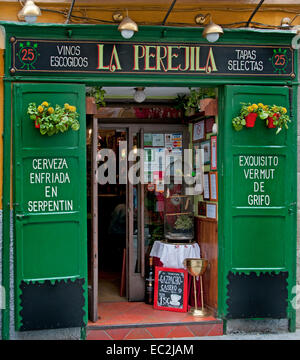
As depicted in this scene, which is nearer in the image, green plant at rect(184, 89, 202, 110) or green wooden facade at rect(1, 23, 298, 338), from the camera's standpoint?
green wooden facade at rect(1, 23, 298, 338)

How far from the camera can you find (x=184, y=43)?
6305 mm

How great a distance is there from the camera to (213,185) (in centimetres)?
697

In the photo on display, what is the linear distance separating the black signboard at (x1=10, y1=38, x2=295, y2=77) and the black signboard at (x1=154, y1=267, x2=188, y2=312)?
286 cm

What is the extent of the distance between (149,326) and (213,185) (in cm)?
210

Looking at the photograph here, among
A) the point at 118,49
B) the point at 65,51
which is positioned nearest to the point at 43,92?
the point at 65,51

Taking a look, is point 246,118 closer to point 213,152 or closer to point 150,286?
point 213,152

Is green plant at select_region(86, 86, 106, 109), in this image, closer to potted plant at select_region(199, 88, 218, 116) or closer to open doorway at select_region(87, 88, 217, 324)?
open doorway at select_region(87, 88, 217, 324)

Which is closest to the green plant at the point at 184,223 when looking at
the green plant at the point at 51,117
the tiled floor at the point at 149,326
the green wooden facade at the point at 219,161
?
the green wooden facade at the point at 219,161

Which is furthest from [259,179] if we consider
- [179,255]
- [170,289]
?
[170,289]

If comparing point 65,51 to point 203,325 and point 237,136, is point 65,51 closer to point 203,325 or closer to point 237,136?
point 237,136

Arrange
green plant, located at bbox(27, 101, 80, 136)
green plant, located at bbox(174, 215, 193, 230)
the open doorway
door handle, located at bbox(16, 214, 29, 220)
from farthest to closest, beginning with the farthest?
the open doorway < green plant, located at bbox(174, 215, 193, 230) < door handle, located at bbox(16, 214, 29, 220) < green plant, located at bbox(27, 101, 80, 136)

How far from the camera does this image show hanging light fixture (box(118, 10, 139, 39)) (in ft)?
18.6

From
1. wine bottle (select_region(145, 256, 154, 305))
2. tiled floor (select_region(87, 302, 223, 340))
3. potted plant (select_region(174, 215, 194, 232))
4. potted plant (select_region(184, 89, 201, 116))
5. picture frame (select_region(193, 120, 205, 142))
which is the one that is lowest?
tiled floor (select_region(87, 302, 223, 340))

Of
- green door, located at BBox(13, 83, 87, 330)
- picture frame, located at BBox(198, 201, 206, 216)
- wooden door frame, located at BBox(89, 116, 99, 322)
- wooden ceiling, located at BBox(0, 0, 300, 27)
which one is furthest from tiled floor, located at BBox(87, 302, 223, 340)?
wooden ceiling, located at BBox(0, 0, 300, 27)
